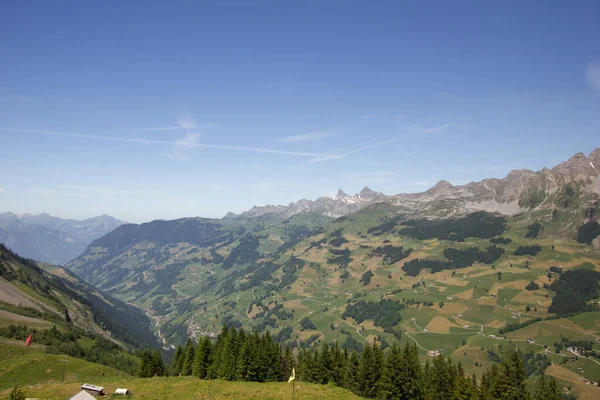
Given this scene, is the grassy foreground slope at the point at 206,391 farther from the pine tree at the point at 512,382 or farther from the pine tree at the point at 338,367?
the pine tree at the point at 512,382

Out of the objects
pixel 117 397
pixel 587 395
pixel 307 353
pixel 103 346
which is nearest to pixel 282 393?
pixel 117 397

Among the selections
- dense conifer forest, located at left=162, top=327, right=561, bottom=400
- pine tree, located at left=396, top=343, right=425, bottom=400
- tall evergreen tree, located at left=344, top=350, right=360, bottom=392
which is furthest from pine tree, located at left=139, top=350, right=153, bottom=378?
pine tree, located at left=396, top=343, right=425, bottom=400

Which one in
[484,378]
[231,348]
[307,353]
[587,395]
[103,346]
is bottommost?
[587,395]

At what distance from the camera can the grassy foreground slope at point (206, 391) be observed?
57094mm

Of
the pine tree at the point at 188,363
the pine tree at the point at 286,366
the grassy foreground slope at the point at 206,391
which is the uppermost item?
the grassy foreground slope at the point at 206,391

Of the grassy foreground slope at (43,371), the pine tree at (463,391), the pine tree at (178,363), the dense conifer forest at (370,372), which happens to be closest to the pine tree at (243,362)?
the dense conifer forest at (370,372)

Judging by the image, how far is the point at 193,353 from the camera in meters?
105

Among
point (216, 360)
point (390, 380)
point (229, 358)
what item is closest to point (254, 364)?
point (229, 358)

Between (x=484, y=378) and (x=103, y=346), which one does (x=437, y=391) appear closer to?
(x=484, y=378)

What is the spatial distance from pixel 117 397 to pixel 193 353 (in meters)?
49.4

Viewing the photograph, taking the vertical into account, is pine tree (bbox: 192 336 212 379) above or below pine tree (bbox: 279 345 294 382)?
above

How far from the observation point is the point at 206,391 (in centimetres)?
6059

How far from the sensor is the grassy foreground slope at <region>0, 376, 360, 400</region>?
187 ft

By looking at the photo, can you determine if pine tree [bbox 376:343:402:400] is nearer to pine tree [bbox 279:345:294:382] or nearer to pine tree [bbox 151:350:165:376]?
pine tree [bbox 279:345:294:382]
